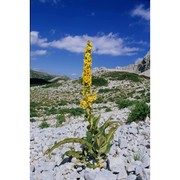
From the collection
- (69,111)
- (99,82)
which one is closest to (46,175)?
(99,82)

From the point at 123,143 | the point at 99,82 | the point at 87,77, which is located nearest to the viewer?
the point at 87,77

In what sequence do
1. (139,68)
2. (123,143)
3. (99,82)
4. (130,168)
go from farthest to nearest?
(99,82) < (139,68) < (123,143) < (130,168)

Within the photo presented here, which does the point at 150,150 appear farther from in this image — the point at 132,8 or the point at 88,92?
the point at 132,8

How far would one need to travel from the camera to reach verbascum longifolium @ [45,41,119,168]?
1.76 metres

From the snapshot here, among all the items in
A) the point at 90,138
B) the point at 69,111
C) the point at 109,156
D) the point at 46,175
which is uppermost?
the point at 69,111

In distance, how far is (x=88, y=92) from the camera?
1.77 m

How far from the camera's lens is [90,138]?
185 cm

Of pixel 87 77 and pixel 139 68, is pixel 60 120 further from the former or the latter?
pixel 87 77

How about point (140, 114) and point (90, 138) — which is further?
point (140, 114)

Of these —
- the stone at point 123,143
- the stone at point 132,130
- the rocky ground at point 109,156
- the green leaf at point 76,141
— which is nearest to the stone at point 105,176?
the rocky ground at point 109,156
